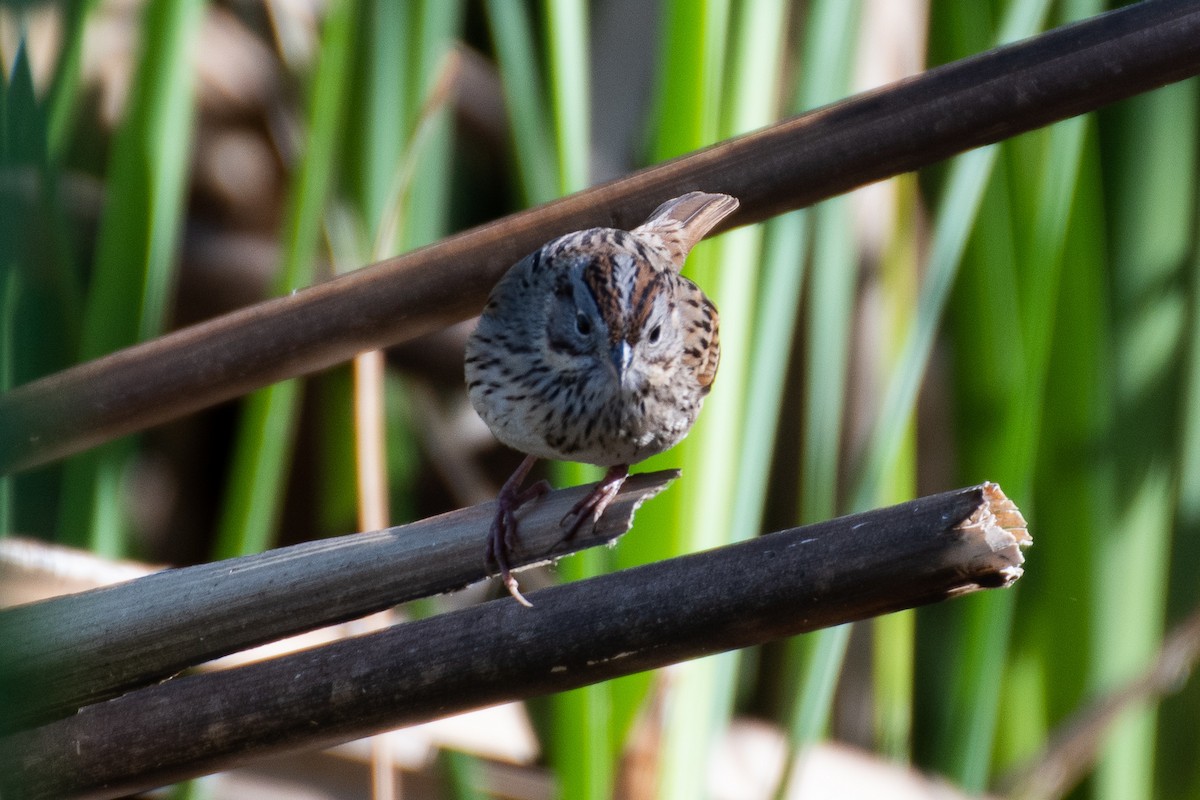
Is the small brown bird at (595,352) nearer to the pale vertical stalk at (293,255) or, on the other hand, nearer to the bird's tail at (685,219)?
the bird's tail at (685,219)

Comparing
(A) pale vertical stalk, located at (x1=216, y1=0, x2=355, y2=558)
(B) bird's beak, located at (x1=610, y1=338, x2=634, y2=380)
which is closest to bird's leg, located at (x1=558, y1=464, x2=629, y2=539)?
(B) bird's beak, located at (x1=610, y1=338, x2=634, y2=380)

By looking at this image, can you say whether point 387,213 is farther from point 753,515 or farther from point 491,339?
point 753,515

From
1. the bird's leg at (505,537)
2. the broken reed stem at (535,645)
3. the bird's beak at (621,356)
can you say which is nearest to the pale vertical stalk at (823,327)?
the bird's beak at (621,356)

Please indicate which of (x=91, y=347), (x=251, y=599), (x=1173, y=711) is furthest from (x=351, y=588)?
(x=1173, y=711)

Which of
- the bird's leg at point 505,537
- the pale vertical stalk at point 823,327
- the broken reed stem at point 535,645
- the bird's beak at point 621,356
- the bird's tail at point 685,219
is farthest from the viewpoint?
the bird's beak at point 621,356

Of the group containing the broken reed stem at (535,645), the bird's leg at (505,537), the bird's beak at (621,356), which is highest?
the bird's beak at (621,356)
